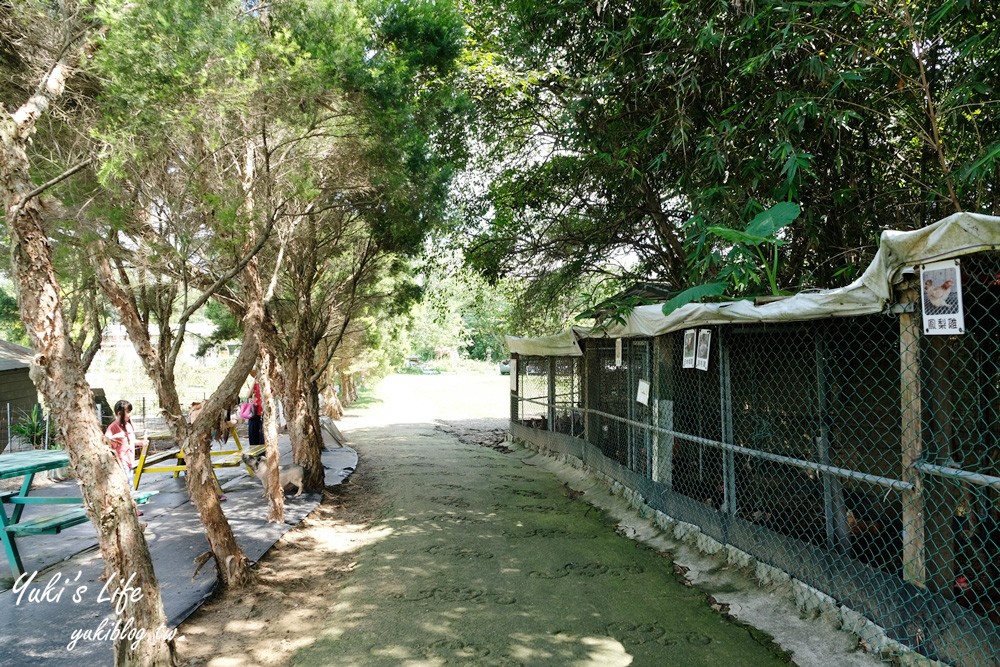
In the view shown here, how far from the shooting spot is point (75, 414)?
4.21m

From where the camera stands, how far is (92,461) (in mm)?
4223

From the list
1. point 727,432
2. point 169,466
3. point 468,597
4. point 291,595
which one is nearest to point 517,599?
point 468,597

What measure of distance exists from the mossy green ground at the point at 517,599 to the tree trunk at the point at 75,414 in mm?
1146

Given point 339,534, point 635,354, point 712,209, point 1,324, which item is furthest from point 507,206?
point 1,324

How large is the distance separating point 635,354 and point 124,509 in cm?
670

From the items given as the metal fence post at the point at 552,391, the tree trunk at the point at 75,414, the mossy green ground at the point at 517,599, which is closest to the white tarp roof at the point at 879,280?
the mossy green ground at the point at 517,599

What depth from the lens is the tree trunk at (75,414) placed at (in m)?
4.19

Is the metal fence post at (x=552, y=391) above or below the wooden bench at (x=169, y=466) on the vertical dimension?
above

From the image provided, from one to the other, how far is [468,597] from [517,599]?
447 mm

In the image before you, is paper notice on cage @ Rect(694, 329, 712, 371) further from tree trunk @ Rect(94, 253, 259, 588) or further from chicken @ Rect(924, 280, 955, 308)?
tree trunk @ Rect(94, 253, 259, 588)

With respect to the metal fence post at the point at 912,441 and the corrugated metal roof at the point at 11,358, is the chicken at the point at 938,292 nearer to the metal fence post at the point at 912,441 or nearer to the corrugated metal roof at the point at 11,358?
the metal fence post at the point at 912,441

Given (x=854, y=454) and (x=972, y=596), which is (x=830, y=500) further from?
(x=854, y=454)

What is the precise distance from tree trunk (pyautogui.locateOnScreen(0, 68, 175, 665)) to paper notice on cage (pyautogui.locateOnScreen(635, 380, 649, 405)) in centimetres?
→ 567

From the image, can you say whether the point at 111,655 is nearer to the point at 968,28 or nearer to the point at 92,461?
the point at 92,461
